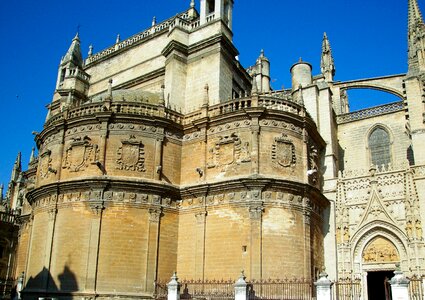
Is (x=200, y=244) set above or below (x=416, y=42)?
below

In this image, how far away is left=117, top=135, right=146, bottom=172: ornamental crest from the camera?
20.7 meters

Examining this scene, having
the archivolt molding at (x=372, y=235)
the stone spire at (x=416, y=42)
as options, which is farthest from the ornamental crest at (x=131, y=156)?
the stone spire at (x=416, y=42)

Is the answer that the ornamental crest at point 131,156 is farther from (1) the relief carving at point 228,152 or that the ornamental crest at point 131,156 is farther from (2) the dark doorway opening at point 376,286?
(2) the dark doorway opening at point 376,286

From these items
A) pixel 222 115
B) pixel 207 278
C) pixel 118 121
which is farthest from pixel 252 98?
pixel 207 278

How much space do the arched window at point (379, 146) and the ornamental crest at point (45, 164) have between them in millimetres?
17605

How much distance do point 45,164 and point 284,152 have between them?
1193 cm

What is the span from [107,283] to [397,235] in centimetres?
1296

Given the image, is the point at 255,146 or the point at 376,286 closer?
the point at 255,146

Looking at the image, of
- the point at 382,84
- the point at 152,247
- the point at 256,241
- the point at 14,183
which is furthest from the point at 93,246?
the point at 14,183

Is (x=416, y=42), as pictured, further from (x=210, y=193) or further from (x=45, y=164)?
(x=45, y=164)

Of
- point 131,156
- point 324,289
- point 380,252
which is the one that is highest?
point 131,156

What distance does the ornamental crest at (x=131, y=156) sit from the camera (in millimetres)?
20656

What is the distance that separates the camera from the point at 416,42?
23641 millimetres

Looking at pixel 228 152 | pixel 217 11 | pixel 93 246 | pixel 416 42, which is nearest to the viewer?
pixel 93 246
